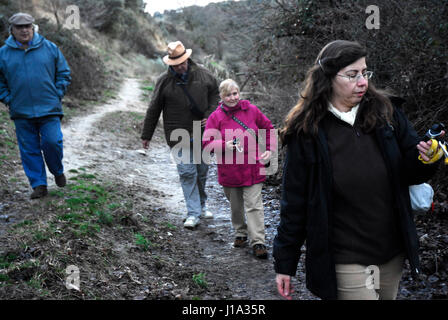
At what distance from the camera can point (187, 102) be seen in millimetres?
6207

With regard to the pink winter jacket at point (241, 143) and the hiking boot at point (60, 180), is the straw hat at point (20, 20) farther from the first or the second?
the pink winter jacket at point (241, 143)

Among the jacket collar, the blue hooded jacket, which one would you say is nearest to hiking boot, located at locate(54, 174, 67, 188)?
the blue hooded jacket

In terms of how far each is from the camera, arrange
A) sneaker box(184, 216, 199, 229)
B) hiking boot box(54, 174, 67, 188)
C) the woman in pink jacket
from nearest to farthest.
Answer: the woman in pink jacket
sneaker box(184, 216, 199, 229)
hiking boot box(54, 174, 67, 188)

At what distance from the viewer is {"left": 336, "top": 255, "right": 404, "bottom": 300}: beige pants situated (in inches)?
94.7

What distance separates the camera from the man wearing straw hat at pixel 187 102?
20.3 feet

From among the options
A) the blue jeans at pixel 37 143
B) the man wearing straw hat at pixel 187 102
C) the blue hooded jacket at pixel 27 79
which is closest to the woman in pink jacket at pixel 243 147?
the man wearing straw hat at pixel 187 102

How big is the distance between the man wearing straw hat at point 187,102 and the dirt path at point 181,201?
558 mm

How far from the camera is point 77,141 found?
10570 millimetres

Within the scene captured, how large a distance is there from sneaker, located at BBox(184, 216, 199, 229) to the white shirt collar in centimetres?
407

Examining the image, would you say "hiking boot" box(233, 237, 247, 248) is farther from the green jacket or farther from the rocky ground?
the green jacket

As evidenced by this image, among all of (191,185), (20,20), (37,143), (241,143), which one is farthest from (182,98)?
(20,20)

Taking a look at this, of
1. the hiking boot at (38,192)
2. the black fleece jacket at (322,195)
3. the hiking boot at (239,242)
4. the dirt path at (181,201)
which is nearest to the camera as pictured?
the black fleece jacket at (322,195)

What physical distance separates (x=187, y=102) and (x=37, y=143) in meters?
2.16

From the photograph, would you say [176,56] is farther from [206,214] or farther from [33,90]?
[206,214]
